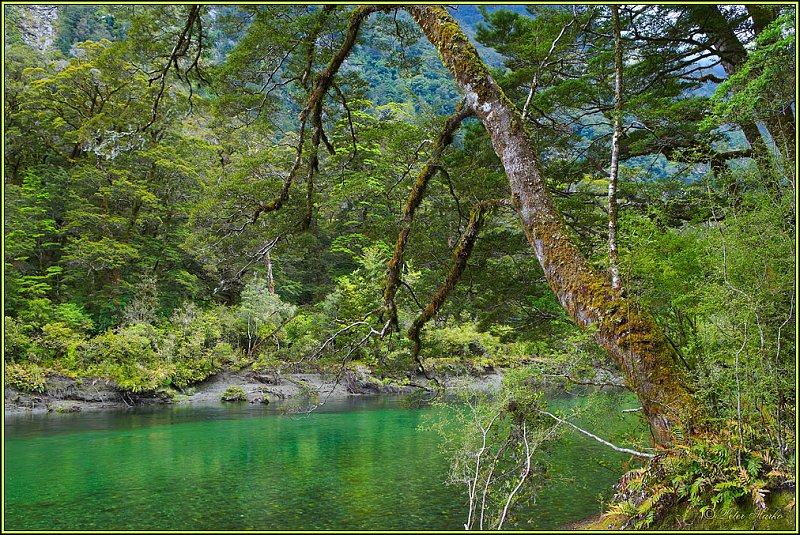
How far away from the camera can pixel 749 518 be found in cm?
242

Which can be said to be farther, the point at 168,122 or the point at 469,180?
the point at 168,122

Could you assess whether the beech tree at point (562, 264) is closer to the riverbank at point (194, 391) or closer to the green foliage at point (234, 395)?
the riverbank at point (194, 391)

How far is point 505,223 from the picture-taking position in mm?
9992

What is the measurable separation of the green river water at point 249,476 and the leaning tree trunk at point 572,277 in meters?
2.86

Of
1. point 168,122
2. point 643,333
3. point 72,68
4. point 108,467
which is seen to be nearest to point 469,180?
point 643,333

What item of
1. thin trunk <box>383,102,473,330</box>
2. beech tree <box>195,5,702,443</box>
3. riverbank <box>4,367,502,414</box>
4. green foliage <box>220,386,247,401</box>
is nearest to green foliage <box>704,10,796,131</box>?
beech tree <box>195,5,702,443</box>

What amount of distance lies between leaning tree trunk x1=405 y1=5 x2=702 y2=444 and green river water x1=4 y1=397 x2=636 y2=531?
2.86 metres

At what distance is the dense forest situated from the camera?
9.33 ft

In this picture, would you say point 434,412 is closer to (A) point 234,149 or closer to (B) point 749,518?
(B) point 749,518

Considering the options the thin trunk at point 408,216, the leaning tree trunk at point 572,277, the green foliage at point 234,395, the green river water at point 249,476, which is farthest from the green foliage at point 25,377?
the leaning tree trunk at point 572,277

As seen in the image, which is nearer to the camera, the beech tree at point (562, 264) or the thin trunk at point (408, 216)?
the beech tree at point (562, 264)

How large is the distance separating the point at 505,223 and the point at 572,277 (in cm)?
697

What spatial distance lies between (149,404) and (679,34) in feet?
53.8

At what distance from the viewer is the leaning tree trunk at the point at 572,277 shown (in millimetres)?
2852
